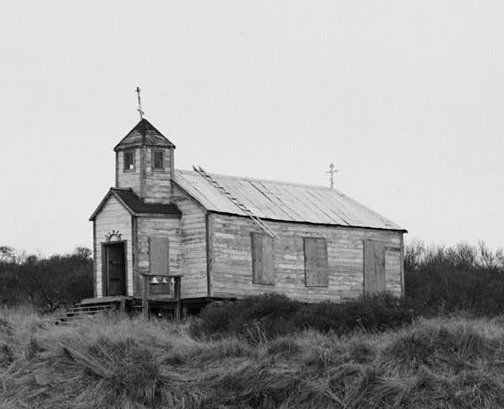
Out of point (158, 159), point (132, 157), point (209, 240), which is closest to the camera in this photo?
point (209, 240)

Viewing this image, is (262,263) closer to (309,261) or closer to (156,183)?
(309,261)

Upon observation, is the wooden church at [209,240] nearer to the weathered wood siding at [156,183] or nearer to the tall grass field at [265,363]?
the weathered wood siding at [156,183]

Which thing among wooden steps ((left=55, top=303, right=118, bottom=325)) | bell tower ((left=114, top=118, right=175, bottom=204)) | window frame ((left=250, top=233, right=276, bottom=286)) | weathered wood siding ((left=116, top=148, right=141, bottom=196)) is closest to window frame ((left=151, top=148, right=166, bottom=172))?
bell tower ((left=114, top=118, right=175, bottom=204))

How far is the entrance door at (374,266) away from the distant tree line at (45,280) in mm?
9892

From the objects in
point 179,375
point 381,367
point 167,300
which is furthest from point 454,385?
point 167,300

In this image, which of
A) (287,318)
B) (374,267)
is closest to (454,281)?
(374,267)

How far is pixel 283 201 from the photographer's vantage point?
4281 cm

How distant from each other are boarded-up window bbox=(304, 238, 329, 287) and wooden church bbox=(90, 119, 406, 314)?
30 millimetres

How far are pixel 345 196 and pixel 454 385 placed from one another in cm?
2287

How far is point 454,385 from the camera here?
77.9 feet

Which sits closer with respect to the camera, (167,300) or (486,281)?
(167,300)

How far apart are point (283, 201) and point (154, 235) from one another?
218 inches

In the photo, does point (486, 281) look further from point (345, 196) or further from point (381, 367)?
point (381, 367)

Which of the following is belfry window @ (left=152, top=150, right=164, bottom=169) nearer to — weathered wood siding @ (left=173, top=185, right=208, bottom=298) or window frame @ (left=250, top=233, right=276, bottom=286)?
weathered wood siding @ (left=173, top=185, right=208, bottom=298)
